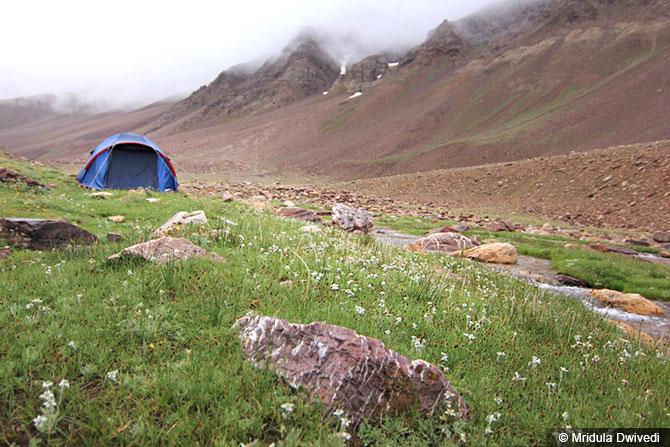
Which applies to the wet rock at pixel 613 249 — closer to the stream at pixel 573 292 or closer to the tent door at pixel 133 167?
the stream at pixel 573 292

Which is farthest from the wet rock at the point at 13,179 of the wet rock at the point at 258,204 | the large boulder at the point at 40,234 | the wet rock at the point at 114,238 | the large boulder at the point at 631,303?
the large boulder at the point at 631,303

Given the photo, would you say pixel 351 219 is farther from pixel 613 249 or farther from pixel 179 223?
pixel 613 249

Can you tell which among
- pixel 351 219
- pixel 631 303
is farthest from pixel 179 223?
pixel 631 303

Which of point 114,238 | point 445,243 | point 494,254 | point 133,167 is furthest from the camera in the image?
point 133,167

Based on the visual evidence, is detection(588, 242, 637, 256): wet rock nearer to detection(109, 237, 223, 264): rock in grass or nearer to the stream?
the stream

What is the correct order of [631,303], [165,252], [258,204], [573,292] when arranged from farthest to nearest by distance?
[258,204]
[573,292]
[631,303]
[165,252]

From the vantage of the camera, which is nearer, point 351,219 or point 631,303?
point 631,303

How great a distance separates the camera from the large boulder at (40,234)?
27.2 feet

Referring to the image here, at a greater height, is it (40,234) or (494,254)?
(40,234)

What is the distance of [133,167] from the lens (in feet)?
83.1

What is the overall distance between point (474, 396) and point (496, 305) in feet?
11.2

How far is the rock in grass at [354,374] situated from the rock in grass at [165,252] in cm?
311

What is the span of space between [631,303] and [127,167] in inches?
1003

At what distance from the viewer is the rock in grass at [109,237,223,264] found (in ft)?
22.2
